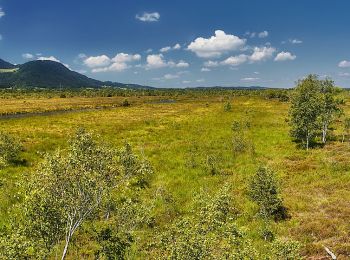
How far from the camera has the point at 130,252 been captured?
2025 centimetres

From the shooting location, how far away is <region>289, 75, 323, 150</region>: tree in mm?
47844

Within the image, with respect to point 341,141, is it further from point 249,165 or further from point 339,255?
point 339,255

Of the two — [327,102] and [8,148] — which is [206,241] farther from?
[327,102]

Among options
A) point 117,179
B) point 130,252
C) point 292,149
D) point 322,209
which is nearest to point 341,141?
point 292,149

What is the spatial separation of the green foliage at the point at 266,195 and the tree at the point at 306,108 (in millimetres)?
22319

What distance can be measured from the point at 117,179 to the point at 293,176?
24.3 metres

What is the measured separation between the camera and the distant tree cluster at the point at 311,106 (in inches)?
1889

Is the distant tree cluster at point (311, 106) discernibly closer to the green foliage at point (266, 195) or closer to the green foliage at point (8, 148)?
the green foliage at point (266, 195)

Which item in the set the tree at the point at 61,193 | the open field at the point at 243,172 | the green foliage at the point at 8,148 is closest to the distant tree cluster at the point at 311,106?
the open field at the point at 243,172

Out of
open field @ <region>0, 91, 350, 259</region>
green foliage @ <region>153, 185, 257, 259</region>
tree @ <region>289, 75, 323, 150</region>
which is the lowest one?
open field @ <region>0, 91, 350, 259</region>

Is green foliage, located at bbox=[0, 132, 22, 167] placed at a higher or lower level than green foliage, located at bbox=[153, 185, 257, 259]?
lower

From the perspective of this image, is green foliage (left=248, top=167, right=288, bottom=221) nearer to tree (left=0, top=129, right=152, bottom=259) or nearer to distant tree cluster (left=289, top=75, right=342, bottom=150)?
tree (left=0, top=129, right=152, bottom=259)

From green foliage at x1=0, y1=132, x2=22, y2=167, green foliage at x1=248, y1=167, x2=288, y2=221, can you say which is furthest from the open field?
green foliage at x1=0, y1=132, x2=22, y2=167

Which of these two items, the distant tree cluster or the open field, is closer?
the open field
